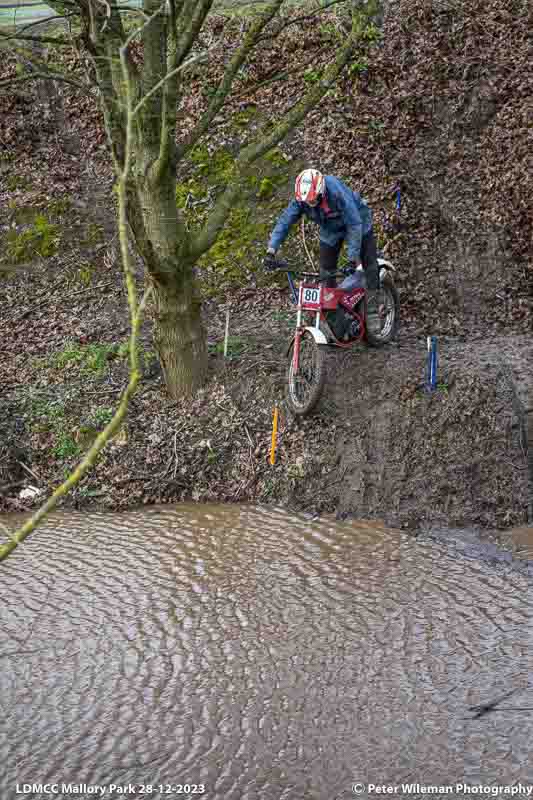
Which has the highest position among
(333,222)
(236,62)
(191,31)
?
(191,31)

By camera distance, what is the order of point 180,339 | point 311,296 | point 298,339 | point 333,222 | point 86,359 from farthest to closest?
point 86,359 < point 180,339 < point 333,222 < point 311,296 < point 298,339

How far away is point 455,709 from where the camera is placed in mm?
4949

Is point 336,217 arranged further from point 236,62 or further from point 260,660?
point 260,660

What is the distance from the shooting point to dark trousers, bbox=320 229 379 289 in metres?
8.74

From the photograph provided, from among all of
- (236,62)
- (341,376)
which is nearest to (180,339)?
(341,376)

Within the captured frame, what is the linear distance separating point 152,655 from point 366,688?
5.20 ft

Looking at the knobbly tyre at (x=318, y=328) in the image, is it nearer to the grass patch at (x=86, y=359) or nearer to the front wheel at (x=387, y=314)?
the front wheel at (x=387, y=314)

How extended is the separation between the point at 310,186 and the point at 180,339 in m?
2.31

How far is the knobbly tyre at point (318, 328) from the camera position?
8297 millimetres

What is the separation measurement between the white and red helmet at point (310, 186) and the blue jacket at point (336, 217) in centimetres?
22

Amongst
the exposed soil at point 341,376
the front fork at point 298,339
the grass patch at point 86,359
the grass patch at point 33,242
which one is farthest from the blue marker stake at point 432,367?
the grass patch at point 33,242

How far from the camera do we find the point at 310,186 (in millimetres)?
7949

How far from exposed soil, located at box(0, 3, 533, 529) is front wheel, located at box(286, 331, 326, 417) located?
0.72 feet

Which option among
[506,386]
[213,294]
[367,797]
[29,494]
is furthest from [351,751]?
[213,294]
